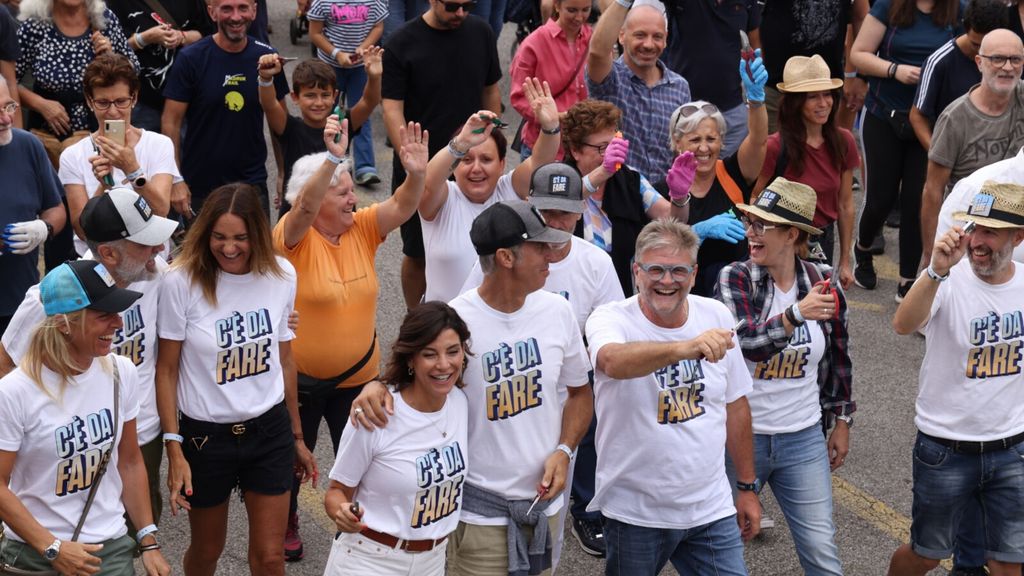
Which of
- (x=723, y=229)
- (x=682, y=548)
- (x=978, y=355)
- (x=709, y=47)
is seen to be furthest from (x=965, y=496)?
(x=709, y=47)

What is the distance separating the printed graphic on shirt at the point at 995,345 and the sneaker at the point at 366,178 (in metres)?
6.40

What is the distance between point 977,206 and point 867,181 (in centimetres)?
423

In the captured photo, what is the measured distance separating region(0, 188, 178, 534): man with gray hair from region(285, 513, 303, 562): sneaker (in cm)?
113

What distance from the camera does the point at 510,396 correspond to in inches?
193

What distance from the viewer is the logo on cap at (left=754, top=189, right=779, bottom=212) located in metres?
5.58

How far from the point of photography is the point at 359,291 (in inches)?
227

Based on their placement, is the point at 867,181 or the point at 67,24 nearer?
the point at 67,24

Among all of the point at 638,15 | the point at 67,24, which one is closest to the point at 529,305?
the point at 638,15

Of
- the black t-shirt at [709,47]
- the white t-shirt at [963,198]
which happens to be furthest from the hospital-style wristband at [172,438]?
the black t-shirt at [709,47]

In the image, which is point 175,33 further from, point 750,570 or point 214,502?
point 750,570

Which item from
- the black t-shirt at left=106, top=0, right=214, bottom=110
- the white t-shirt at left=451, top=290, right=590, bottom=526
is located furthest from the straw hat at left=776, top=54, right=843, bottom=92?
the black t-shirt at left=106, top=0, right=214, bottom=110

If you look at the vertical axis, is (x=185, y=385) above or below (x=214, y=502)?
above

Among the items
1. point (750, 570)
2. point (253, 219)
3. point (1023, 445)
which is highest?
point (253, 219)

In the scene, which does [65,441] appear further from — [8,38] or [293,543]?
[8,38]
